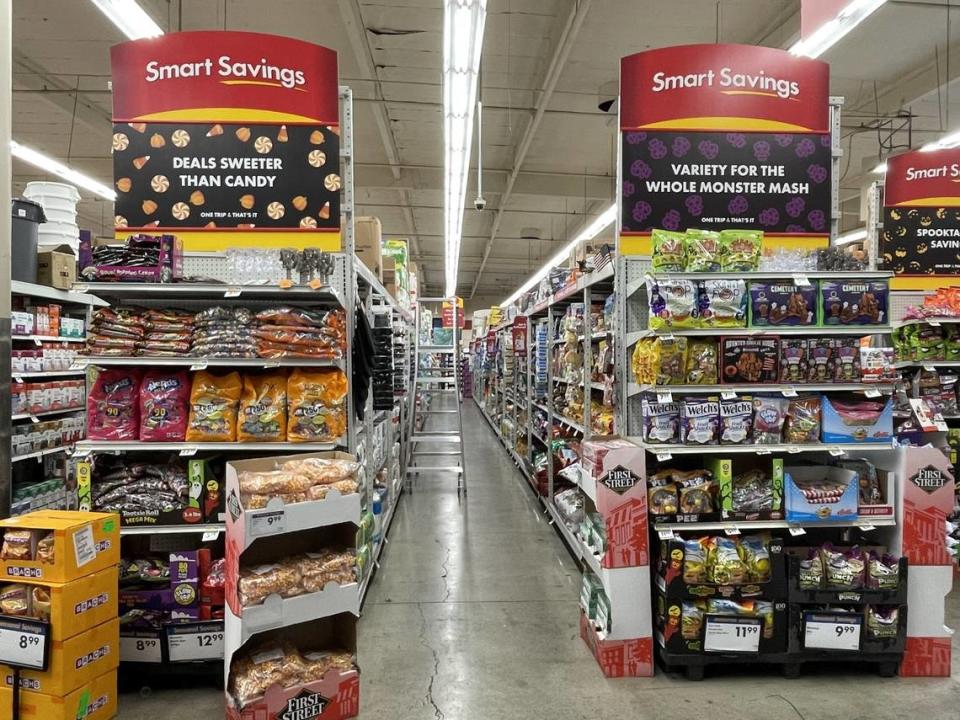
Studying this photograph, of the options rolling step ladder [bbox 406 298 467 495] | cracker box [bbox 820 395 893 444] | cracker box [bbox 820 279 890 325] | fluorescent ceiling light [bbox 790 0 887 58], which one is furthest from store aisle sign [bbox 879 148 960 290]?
rolling step ladder [bbox 406 298 467 495]

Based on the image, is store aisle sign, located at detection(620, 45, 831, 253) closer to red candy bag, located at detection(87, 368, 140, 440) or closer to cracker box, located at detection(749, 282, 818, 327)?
cracker box, located at detection(749, 282, 818, 327)

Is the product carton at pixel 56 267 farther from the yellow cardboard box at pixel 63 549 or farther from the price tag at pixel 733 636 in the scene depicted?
the price tag at pixel 733 636

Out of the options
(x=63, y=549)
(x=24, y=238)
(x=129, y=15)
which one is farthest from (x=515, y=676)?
(x=129, y=15)

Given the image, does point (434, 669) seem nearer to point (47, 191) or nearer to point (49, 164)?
point (47, 191)

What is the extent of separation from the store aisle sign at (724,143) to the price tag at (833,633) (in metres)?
2.14

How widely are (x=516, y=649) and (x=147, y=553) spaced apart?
2.04m

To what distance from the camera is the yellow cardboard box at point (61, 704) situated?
2.36m

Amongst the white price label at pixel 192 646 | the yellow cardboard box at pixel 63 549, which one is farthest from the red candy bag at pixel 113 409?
the white price label at pixel 192 646

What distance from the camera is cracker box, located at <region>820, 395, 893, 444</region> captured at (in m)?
3.12

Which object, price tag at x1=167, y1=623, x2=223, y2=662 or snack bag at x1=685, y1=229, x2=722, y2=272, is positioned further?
snack bag at x1=685, y1=229, x2=722, y2=272

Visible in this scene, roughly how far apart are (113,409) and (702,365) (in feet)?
9.89

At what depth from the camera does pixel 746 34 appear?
7641 mm

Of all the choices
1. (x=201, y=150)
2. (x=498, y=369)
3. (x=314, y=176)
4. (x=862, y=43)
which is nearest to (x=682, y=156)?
(x=314, y=176)

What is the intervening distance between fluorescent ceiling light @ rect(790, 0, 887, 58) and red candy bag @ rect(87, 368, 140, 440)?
488 cm
